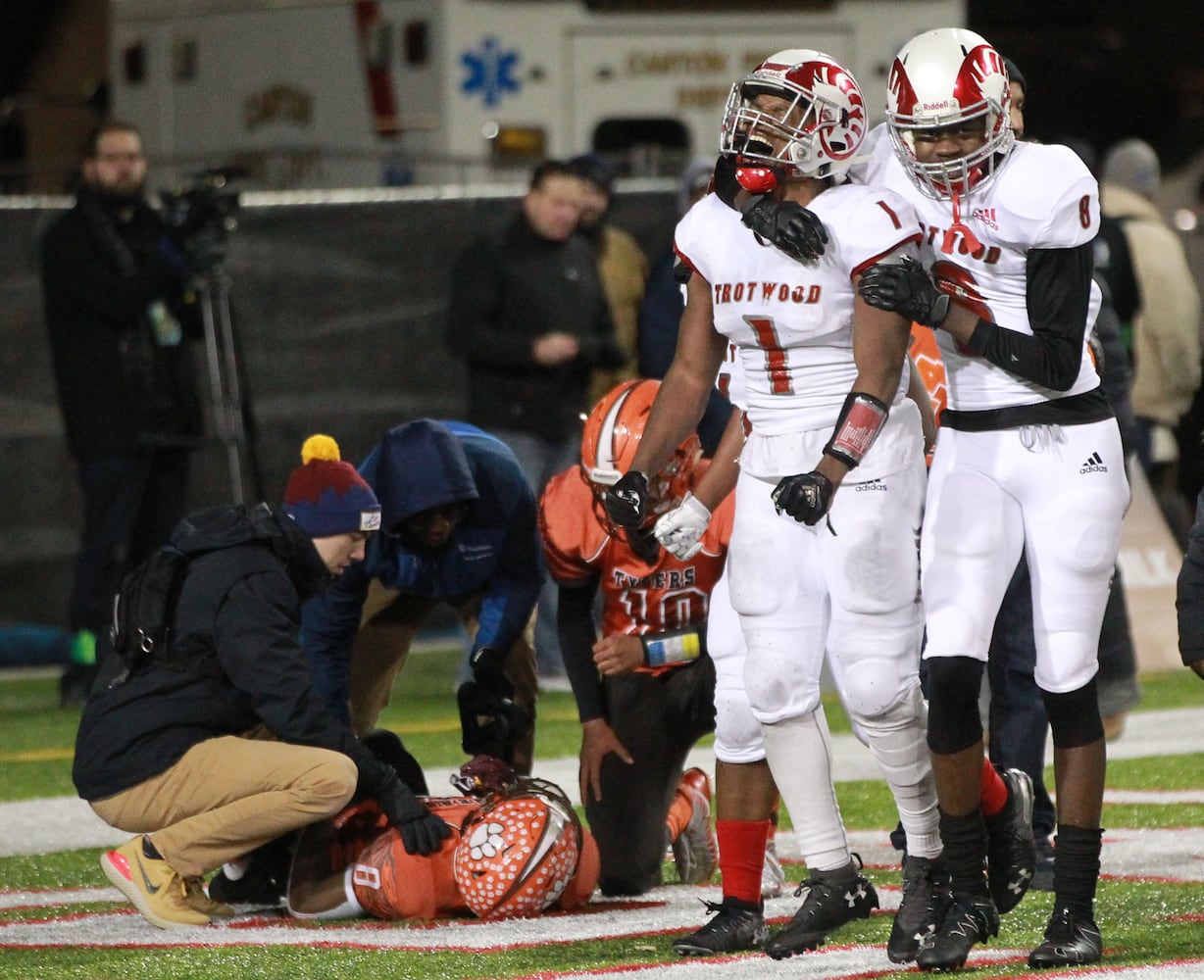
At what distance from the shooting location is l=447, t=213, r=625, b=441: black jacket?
9320mm

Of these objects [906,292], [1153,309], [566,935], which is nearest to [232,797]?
[566,935]

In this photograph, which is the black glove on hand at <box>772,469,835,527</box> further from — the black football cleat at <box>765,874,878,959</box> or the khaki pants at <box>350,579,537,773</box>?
the khaki pants at <box>350,579,537,773</box>

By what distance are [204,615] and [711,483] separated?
4.09 ft

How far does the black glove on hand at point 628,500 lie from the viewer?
4918 millimetres

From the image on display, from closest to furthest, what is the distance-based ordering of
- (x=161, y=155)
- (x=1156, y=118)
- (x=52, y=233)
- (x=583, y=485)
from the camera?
(x=583, y=485) → (x=52, y=233) → (x=161, y=155) → (x=1156, y=118)

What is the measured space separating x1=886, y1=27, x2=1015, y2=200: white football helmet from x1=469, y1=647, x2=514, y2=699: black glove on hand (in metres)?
2.04

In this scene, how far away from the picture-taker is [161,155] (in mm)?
11578

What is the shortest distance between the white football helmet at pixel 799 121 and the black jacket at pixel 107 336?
4.65m

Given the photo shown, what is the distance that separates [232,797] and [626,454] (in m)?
1.21

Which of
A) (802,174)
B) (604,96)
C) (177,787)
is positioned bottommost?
(177,787)

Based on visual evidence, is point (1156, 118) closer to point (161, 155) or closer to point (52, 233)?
point (161, 155)

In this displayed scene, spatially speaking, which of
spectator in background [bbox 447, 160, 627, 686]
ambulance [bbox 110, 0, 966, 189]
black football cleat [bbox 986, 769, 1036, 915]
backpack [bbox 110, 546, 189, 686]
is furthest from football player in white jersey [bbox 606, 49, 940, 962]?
ambulance [bbox 110, 0, 966, 189]

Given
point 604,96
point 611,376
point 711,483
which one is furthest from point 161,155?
point 711,483

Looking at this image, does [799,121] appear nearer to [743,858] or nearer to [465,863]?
[743,858]
